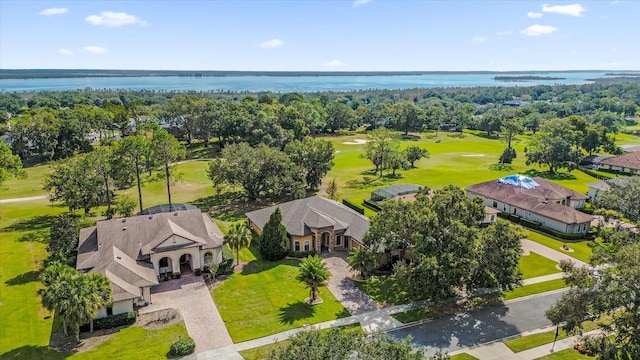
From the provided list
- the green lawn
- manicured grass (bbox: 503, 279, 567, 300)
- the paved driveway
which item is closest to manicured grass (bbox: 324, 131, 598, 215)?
the green lawn

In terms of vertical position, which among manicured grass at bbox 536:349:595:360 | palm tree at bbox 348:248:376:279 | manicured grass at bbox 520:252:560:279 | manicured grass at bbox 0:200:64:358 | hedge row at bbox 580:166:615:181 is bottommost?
Result: manicured grass at bbox 536:349:595:360

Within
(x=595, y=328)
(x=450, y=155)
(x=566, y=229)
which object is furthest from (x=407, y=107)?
(x=595, y=328)

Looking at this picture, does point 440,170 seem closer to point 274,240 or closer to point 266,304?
point 274,240

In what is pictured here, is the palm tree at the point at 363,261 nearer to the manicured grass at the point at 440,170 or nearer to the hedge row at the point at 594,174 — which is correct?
the manicured grass at the point at 440,170

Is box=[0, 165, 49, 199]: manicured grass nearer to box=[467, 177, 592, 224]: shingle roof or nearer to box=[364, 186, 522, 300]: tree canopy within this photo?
box=[364, 186, 522, 300]: tree canopy

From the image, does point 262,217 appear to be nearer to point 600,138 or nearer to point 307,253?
point 307,253

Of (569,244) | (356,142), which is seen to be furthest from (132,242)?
(356,142)

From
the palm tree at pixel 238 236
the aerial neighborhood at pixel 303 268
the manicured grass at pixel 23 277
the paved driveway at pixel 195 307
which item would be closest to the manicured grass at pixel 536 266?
the aerial neighborhood at pixel 303 268
